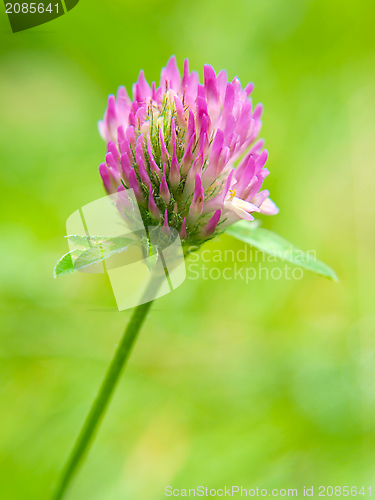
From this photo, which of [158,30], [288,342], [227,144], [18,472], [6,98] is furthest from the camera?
[158,30]

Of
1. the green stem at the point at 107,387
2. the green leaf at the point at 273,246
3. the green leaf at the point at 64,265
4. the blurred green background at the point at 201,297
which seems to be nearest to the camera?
the green leaf at the point at 64,265

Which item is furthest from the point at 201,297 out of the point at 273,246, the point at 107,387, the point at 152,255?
the point at 152,255

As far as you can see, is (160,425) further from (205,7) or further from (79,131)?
(205,7)

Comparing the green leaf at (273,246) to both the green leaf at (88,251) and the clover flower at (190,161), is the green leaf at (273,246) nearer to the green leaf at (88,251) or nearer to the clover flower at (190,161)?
the clover flower at (190,161)

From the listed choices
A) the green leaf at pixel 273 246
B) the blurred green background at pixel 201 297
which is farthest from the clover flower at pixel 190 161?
the blurred green background at pixel 201 297

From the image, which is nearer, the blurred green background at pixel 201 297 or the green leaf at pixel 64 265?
the green leaf at pixel 64 265

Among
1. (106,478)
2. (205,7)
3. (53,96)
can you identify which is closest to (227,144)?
(106,478)
